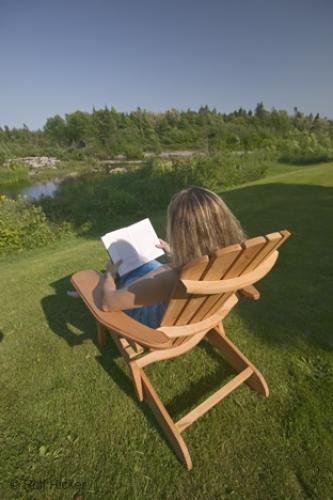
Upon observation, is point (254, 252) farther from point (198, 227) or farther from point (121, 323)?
point (121, 323)

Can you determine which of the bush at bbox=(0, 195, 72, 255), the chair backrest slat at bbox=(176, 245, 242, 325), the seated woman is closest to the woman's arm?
the seated woman

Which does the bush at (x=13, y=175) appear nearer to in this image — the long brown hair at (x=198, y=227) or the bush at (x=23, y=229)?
the bush at (x=23, y=229)

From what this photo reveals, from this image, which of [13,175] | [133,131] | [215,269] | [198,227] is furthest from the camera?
[133,131]

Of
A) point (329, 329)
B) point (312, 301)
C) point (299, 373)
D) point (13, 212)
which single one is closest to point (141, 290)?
point (299, 373)

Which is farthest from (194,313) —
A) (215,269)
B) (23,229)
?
(23,229)

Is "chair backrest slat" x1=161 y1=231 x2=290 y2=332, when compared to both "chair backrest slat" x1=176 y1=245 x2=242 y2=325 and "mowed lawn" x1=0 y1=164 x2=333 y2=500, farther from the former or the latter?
"mowed lawn" x1=0 y1=164 x2=333 y2=500

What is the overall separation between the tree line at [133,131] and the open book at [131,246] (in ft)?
125

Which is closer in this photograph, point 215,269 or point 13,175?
point 215,269

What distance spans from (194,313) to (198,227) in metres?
0.52

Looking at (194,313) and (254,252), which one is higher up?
(254,252)

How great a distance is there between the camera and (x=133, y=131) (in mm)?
52375

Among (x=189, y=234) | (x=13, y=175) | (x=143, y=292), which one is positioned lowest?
(x=13, y=175)

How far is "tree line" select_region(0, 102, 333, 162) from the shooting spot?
39.8 meters

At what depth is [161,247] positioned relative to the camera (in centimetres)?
241
